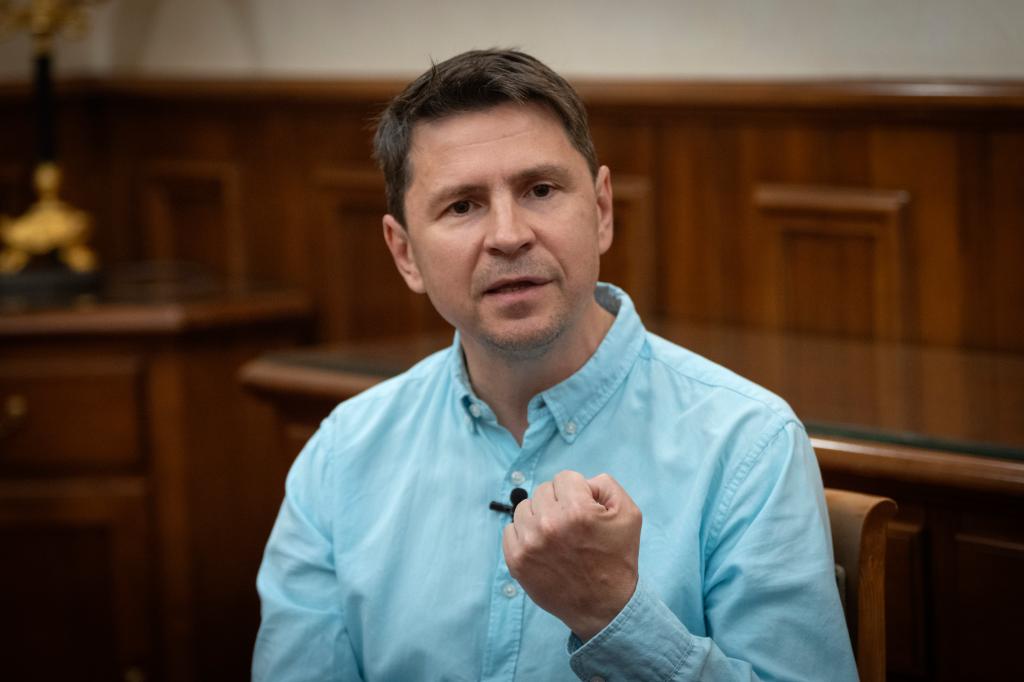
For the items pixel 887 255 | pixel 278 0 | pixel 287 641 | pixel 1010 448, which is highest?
pixel 278 0

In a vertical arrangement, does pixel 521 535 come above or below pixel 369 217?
below

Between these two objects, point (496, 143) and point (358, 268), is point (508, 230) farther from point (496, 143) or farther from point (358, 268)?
point (358, 268)

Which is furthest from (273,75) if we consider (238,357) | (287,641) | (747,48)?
(287,641)

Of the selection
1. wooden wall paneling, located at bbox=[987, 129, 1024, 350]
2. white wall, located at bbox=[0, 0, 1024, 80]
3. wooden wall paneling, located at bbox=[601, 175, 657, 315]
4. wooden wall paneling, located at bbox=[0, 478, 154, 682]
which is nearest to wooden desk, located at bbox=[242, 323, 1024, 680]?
→ wooden wall paneling, located at bbox=[987, 129, 1024, 350]

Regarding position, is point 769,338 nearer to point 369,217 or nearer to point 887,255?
point 887,255

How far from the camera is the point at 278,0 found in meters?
3.22

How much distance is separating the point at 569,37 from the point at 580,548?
5.35 feet

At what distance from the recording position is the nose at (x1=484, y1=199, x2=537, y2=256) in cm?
144

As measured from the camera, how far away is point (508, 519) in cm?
151

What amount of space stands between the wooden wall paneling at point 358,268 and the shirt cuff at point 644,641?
1772mm

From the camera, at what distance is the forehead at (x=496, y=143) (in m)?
1.47

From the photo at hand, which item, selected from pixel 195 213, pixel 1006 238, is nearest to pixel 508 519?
pixel 1006 238

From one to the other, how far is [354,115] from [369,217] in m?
0.22

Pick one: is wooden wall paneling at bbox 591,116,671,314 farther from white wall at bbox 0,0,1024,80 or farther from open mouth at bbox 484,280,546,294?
open mouth at bbox 484,280,546,294
